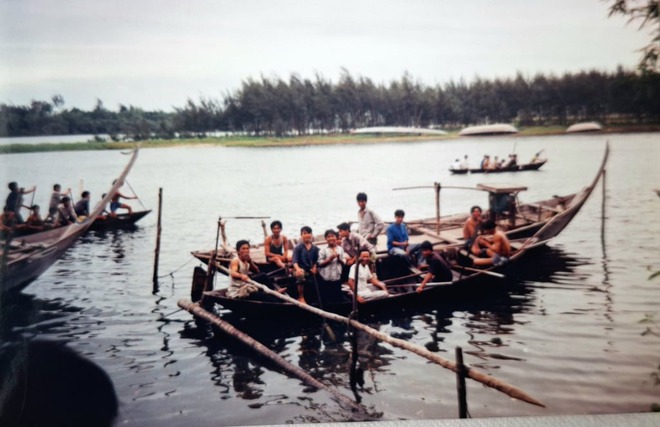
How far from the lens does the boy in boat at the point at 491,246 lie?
436cm

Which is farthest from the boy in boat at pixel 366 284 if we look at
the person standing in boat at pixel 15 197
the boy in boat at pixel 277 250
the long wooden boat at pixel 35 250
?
the person standing in boat at pixel 15 197

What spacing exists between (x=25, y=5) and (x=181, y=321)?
2.35 m

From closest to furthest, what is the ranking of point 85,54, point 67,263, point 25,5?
1. point 25,5
2. point 85,54
3. point 67,263

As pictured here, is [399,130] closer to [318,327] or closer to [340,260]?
[340,260]

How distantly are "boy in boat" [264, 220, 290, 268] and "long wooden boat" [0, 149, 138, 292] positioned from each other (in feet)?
3.50

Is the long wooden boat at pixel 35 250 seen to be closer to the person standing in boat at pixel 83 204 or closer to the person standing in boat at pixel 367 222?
the person standing in boat at pixel 83 204

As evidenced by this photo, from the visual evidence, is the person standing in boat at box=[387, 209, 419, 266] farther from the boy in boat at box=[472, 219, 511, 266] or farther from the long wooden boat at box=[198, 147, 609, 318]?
the boy in boat at box=[472, 219, 511, 266]

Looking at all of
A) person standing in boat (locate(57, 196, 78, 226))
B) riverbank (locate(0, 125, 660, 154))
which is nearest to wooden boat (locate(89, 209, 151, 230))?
person standing in boat (locate(57, 196, 78, 226))

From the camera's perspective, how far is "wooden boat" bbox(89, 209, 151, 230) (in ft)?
15.4

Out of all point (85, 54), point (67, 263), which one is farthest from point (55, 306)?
point (85, 54)

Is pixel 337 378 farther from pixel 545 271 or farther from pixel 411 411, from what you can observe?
pixel 545 271

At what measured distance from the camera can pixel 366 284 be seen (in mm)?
4074

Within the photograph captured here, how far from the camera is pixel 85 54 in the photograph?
3.07 meters

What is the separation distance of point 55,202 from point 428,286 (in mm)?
2526
